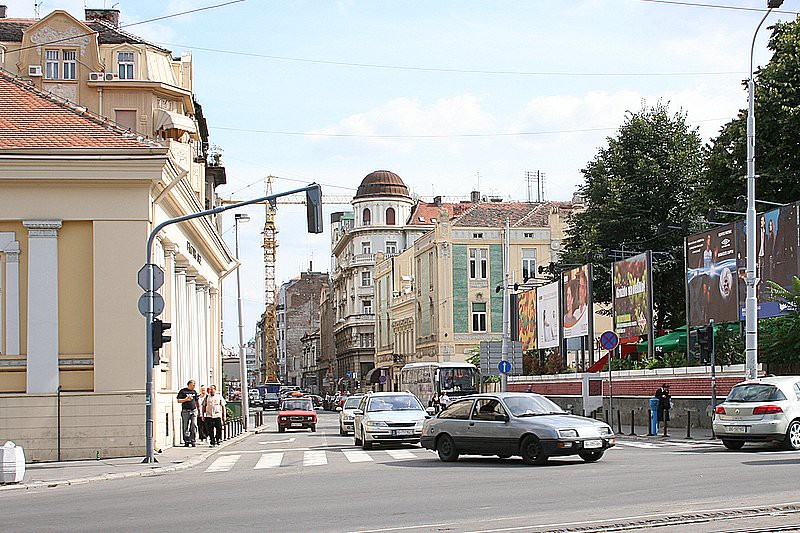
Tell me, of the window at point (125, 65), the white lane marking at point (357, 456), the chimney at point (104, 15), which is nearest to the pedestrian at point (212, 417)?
the white lane marking at point (357, 456)

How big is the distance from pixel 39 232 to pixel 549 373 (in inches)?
1215

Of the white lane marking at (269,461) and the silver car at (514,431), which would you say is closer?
the silver car at (514,431)

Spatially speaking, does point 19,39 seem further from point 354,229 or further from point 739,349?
point 354,229

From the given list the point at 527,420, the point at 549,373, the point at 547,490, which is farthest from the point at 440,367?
the point at 547,490

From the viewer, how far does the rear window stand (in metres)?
24.5

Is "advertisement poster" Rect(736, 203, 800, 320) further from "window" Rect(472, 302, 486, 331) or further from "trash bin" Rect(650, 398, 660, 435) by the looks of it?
"window" Rect(472, 302, 486, 331)

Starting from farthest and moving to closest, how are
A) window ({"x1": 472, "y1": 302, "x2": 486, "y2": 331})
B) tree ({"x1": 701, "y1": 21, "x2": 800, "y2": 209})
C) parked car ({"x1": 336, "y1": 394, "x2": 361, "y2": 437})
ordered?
window ({"x1": 472, "y1": 302, "x2": 486, "y2": 331}), tree ({"x1": 701, "y1": 21, "x2": 800, "y2": 209}), parked car ({"x1": 336, "y1": 394, "x2": 361, "y2": 437})

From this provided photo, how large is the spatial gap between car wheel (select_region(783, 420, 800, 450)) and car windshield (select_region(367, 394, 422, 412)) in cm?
1017

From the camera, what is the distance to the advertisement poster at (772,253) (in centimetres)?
3344

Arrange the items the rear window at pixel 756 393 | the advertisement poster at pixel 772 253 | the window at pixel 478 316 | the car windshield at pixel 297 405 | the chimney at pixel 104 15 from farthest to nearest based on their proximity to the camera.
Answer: the window at pixel 478 316, the chimney at pixel 104 15, the car windshield at pixel 297 405, the advertisement poster at pixel 772 253, the rear window at pixel 756 393

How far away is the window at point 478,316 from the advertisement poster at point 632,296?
40005mm

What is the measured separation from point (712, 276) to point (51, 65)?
30.1 m

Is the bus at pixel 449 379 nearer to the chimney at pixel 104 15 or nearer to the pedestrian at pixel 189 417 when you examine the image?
the chimney at pixel 104 15

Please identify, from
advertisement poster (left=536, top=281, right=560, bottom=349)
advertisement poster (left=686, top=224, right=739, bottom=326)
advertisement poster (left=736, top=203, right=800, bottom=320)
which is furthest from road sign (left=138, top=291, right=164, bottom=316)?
advertisement poster (left=536, top=281, right=560, bottom=349)
